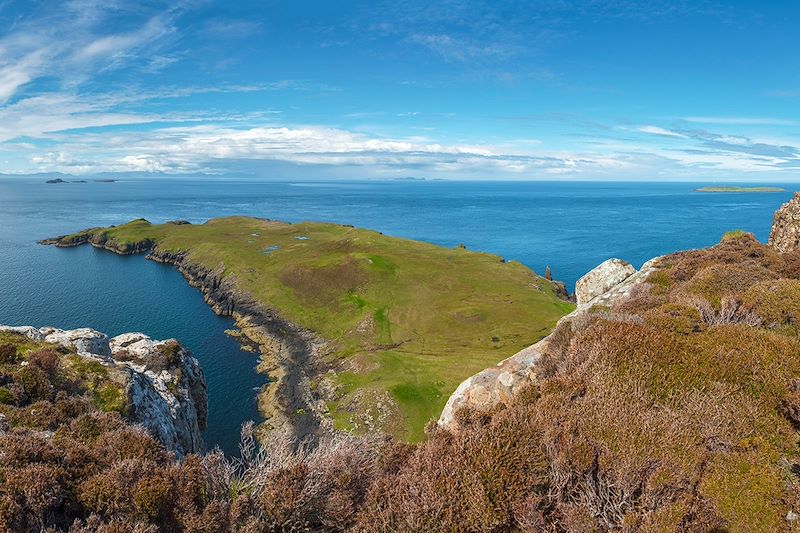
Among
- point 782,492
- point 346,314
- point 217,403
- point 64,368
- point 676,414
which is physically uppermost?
point 676,414

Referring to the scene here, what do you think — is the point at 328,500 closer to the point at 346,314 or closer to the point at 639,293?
the point at 639,293

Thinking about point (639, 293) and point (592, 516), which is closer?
point (592, 516)

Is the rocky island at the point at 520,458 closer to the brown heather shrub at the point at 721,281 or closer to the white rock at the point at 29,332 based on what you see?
the brown heather shrub at the point at 721,281

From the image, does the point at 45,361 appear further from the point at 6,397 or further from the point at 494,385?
the point at 494,385

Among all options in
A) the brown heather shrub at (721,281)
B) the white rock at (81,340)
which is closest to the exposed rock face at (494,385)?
the brown heather shrub at (721,281)

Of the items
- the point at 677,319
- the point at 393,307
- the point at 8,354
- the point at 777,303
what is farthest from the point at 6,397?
the point at 393,307

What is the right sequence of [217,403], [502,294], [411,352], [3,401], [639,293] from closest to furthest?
[3,401]
[639,293]
[217,403]
[411,352]
[502,294]

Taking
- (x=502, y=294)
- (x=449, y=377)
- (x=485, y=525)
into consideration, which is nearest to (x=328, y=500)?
(x=485, y=525)

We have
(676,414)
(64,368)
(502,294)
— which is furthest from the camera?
(502,294)
